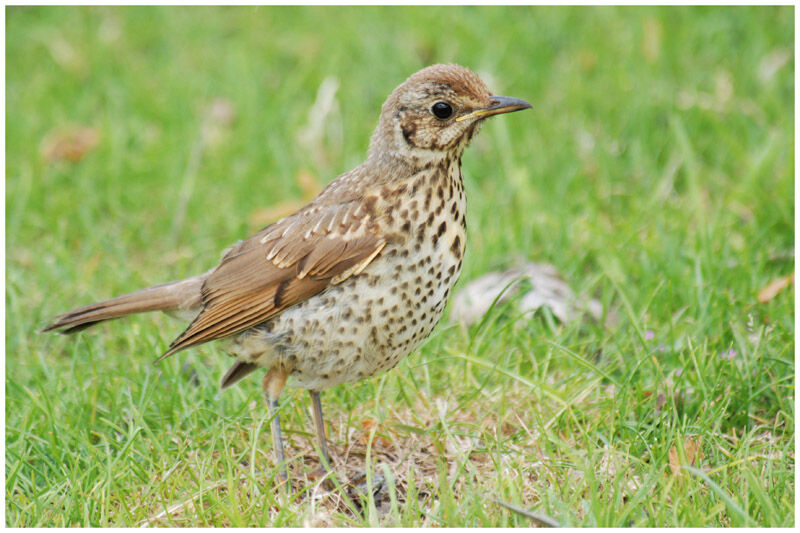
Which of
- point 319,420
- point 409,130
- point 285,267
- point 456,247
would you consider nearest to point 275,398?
point 319,420

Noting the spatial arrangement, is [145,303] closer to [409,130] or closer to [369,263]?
[369,263]

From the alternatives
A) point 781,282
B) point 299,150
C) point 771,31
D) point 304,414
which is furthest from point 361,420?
point 771,31

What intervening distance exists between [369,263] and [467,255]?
1.75 meters

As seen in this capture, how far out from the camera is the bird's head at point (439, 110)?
352 cm

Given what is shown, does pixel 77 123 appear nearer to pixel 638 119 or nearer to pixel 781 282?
pixel 638 119

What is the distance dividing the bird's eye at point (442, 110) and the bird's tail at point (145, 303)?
1.15m

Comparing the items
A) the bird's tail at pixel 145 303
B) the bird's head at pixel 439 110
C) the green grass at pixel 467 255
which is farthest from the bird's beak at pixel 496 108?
the bird's tail at pixel 145 303

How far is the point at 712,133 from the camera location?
5.98 m

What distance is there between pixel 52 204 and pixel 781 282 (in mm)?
3919

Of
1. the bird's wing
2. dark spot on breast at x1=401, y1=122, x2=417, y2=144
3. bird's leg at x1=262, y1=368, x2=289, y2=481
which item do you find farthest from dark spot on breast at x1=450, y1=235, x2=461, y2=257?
bird's leg at x1=262, y1=368, x2=289, y2=481

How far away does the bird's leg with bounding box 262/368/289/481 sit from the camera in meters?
3.73

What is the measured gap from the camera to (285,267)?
3.66m

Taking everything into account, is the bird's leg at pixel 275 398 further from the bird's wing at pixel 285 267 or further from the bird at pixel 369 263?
the bird's wing at pixel 285 267

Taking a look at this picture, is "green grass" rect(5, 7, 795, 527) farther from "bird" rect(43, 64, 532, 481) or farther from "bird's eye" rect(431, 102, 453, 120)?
"bird's eye" rect(431, 102, 453, 120)
